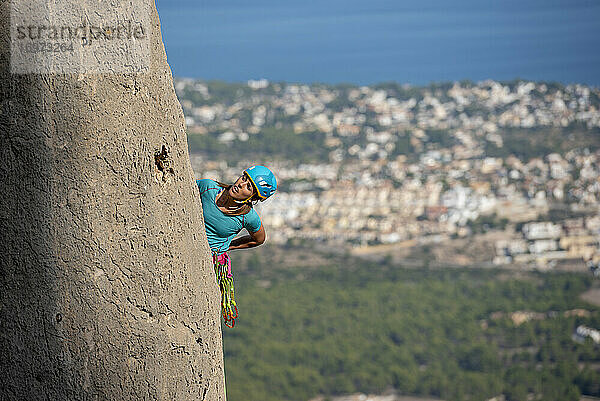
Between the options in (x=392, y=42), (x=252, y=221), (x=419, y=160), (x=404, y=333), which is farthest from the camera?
(x=392, y=42)

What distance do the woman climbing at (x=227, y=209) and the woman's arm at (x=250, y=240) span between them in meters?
0.09

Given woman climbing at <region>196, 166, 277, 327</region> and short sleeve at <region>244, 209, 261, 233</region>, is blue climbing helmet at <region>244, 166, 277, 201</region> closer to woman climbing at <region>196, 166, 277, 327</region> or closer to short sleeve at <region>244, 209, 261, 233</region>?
woman climbing at <region>196, 166, 277, 327</region>

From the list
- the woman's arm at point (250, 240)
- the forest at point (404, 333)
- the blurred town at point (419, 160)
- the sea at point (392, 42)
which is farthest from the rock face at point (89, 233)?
the sea at point (392, 42)

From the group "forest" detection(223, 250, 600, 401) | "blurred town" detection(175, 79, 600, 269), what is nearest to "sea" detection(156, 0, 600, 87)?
"blurred town" detection(175, 79, 600, 269)

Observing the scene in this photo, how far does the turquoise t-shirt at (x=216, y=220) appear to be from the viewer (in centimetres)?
213

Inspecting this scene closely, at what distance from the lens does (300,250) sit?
3391cm

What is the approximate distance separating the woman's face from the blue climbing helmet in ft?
0.05

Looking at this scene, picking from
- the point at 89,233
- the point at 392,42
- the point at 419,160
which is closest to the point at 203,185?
the point at 89,233

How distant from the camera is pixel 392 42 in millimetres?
100438

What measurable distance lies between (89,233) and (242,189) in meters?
0.50

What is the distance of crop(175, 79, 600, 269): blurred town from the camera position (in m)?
35.7

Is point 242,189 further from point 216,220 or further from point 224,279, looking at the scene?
point 224,279

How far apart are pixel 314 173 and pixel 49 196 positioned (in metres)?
41.5

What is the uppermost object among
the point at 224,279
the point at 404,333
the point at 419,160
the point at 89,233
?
the point at 419,160
